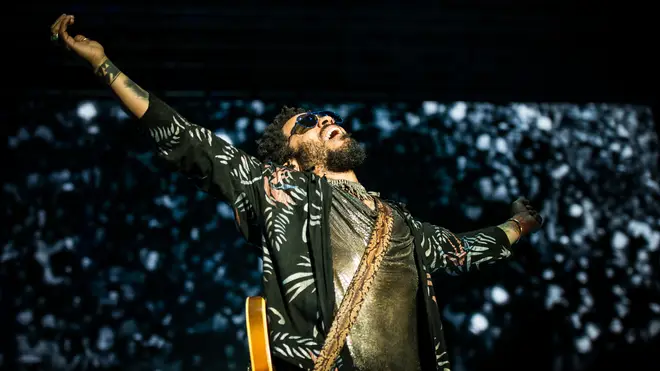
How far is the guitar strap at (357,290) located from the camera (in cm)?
104

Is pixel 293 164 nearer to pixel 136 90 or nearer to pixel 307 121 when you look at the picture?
pixel 307 121

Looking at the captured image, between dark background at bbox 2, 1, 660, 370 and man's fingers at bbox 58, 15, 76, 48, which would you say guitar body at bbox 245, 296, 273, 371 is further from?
dark background at bbox 2, 1, 660, 370

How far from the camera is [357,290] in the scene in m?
1.14

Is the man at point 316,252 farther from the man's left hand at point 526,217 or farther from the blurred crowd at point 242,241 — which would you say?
the blurred crowd at point 242,241

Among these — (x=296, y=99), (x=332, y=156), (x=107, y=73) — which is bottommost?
(x=332, y=156)

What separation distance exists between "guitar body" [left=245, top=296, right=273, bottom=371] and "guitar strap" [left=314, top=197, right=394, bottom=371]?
9 centimetres

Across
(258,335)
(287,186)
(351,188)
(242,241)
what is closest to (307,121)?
(351,188)

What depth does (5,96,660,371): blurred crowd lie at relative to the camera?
95.4 inches

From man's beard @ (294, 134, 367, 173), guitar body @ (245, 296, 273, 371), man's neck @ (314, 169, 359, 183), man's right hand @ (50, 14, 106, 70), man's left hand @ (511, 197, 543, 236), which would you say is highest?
man's right hand @ (50, 14, 106, 70)

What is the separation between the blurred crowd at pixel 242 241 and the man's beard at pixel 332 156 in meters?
1.18

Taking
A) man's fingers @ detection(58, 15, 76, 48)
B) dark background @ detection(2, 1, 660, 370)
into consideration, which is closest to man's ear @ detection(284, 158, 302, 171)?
man's fingers @ detection(58, 15, 76, 48)

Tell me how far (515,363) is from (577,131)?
127cm

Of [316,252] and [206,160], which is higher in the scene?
[206,160]

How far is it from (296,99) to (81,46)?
1.75 meters
